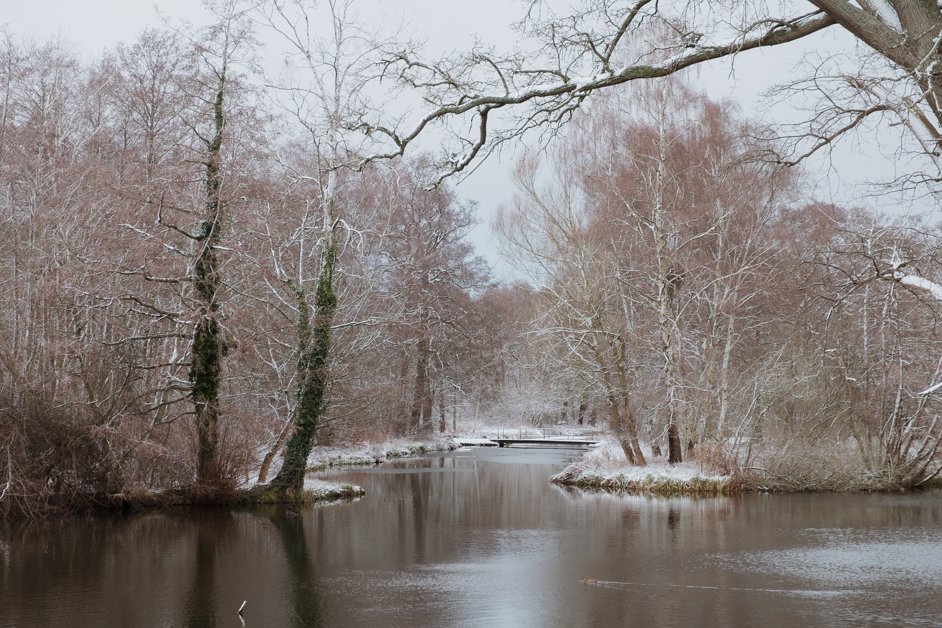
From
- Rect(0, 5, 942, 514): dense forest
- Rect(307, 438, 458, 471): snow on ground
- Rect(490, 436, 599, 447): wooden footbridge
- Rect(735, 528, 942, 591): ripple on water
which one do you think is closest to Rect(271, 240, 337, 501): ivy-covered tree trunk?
Rect(0, 5, 942, 514): dense forest

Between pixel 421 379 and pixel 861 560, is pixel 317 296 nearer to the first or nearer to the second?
pixel 861 560

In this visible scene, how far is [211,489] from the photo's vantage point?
17.4 metres

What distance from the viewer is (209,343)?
17453mm

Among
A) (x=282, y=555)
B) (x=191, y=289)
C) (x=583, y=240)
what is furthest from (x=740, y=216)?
(x=282, y=555)

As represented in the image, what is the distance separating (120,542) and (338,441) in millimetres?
15676

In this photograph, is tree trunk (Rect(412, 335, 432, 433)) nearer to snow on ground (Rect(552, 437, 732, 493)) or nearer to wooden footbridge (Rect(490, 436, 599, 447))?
wooden footbridge (Rect(490, 436, 599, 447))

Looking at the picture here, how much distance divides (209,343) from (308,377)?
2.18 metres

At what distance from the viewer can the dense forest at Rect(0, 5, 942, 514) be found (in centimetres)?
1661

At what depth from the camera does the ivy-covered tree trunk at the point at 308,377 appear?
18.2 metres

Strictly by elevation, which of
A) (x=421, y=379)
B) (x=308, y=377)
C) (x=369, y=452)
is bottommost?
(x=369, y=452)

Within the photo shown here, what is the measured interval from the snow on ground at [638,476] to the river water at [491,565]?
1.13 meters

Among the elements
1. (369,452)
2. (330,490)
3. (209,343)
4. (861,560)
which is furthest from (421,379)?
(861,560)

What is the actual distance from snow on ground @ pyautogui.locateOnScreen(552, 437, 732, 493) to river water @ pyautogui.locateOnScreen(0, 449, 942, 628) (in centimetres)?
113

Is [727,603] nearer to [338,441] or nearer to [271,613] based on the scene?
[271,613]
